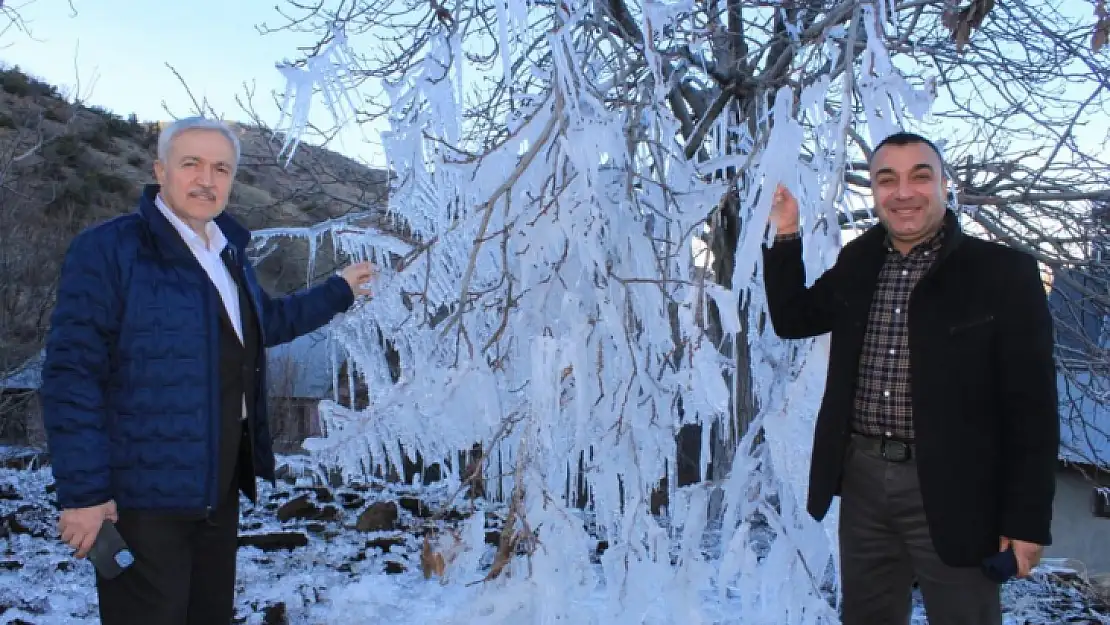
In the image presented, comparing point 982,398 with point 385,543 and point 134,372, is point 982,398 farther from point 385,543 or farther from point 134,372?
point 385,543

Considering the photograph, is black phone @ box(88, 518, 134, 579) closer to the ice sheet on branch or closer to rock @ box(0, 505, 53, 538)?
the ice sheet on branch

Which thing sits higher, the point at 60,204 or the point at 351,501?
the point at 60,204

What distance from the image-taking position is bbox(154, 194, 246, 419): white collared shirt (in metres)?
1.60

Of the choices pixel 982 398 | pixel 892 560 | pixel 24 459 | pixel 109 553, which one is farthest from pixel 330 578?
pixel 24 459

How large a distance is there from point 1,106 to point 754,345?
27843 mm

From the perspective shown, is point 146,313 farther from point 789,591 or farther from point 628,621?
point 789,591

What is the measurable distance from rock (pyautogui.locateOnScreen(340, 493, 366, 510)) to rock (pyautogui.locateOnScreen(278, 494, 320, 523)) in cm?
28

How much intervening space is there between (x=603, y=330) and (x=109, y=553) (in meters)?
1.19

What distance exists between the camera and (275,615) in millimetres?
2873

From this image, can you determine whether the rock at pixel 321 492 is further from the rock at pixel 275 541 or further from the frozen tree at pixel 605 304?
the frozen tree at pixel 605 304

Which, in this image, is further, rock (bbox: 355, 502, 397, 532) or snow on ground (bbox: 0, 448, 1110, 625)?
rock (bbox: 355, 502, 397, 532)

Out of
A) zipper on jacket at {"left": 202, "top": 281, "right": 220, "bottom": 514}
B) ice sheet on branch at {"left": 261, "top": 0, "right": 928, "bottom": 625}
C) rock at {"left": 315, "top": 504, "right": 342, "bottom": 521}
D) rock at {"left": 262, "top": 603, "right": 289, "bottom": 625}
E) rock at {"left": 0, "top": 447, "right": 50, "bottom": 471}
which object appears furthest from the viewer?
rock at {"left": 0, "top": 447, "right": 50, "bottom": 471}

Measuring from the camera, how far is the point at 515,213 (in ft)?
6.95

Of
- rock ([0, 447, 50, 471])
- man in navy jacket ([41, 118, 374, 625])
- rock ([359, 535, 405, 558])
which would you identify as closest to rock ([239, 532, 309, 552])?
rock ([359, 535, 405, 558])
